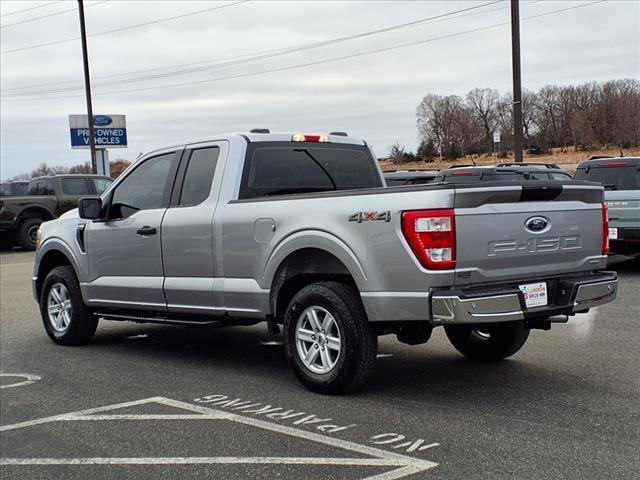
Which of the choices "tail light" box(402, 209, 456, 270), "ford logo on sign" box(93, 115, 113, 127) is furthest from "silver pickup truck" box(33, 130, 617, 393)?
"ford logo on sign" box(93, 115, 113, 127)

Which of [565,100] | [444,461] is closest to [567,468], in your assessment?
[444,461]

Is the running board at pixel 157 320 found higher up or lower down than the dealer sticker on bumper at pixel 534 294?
lower down

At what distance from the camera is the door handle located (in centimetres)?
693

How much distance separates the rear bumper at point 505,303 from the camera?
4.82 meters

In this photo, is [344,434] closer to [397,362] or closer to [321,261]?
→ [321,261]

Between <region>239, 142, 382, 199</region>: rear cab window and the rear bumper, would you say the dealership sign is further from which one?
the rear bumper

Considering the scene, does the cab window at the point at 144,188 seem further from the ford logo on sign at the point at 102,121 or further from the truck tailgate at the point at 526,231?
the ford logo on sign at the point at 102,121

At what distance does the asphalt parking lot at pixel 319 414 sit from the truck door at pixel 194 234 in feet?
2.15

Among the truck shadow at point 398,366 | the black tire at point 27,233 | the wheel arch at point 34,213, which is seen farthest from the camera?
the black tire at point 27,233

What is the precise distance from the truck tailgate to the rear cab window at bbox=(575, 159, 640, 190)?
6.82 metres

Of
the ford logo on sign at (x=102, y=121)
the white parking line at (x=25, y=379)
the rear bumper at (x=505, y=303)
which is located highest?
the ford logo on sign at (x=102, y=121)

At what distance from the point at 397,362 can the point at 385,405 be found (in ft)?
4.63

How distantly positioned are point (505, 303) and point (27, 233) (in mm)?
18863

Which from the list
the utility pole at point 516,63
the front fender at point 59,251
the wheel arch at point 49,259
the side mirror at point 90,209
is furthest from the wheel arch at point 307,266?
the utility pole at point 516,63
